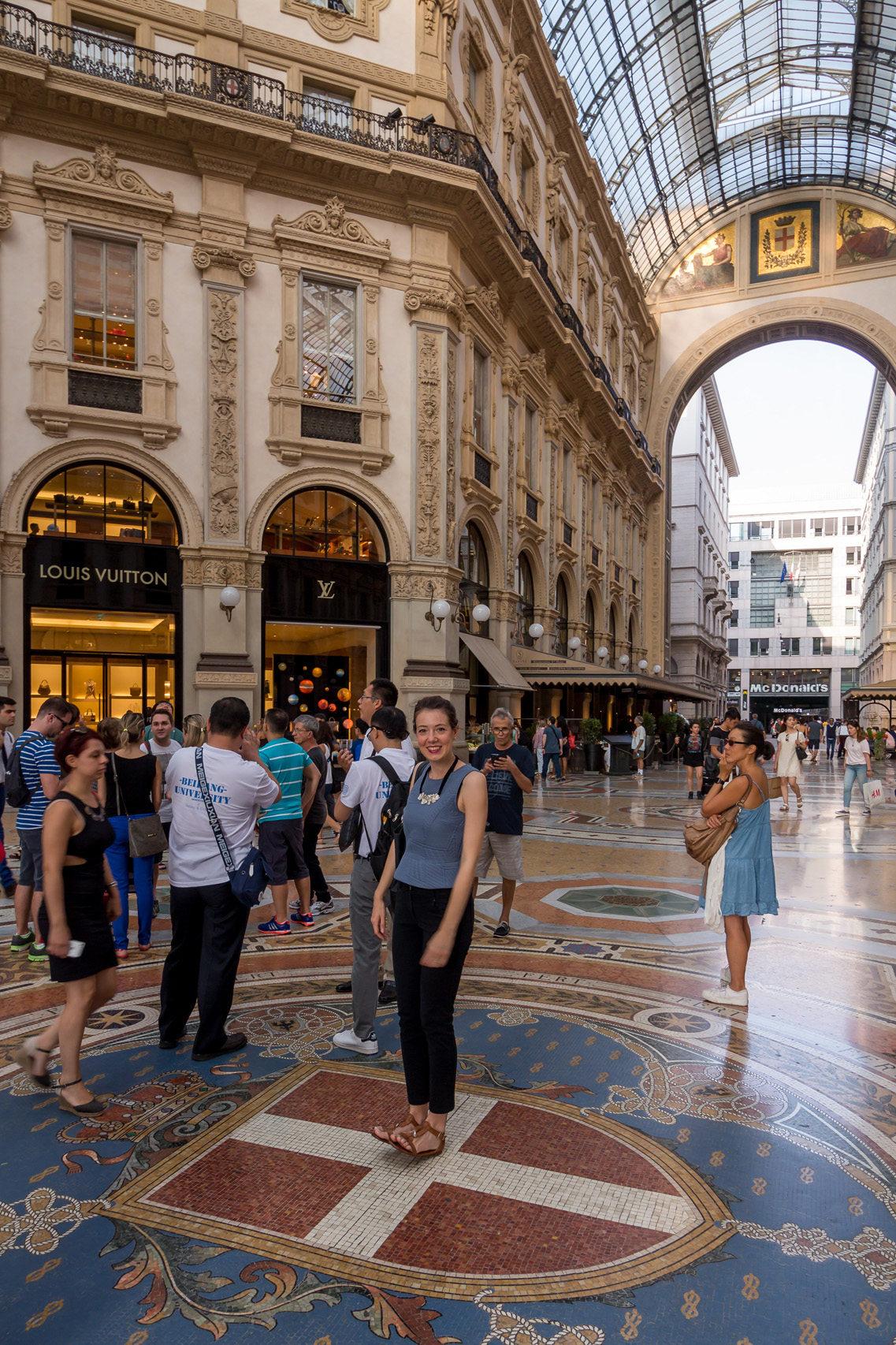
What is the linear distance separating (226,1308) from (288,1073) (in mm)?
1661

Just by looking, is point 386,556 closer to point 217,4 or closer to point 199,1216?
point 217,4

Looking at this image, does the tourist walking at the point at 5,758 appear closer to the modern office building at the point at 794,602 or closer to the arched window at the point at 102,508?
the arched window at the point at 102,508

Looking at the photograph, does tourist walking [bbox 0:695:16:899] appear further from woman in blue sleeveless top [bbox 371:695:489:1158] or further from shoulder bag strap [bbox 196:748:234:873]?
woman in blue sleeveless top [bbox 371:695:489:1158]

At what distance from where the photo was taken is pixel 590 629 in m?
34.0

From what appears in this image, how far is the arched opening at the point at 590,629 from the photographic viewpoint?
33.7 metres

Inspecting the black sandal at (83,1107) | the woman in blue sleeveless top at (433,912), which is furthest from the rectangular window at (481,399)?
the black sandal at (83,1107)

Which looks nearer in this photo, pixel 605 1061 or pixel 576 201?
pixel 605 1061

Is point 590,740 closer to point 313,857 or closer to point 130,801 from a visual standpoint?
point 313,857

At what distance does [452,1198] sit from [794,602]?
97.4 metres

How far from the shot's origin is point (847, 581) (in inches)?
3615

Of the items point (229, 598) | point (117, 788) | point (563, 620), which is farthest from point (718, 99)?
point (117, 788)

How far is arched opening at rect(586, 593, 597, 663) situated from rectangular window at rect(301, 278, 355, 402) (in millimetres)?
16884

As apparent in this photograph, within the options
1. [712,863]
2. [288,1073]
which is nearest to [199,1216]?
[288,1073]

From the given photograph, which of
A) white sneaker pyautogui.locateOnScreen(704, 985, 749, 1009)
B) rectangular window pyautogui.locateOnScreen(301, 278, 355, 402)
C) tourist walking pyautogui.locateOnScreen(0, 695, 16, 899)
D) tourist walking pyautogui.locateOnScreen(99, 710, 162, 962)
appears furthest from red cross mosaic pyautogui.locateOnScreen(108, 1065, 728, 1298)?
rectangular window pyautogui.locateOnScreen(301, 278, 355, 402)
